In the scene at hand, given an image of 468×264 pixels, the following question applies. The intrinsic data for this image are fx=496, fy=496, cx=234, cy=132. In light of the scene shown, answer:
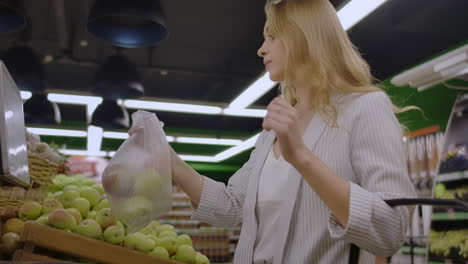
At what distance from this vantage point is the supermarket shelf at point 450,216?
4205 mm

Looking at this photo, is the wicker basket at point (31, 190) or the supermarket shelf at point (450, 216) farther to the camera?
the supermarket shelf at point (450, 216)

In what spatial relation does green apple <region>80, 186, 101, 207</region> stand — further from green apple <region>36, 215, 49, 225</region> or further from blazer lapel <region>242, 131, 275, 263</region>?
blazer lapel <region>242, 131, 275, 263</region>

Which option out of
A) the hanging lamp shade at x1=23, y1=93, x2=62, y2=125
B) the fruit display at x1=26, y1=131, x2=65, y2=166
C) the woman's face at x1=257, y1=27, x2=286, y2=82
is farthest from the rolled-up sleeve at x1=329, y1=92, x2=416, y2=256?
the hanging lamp shade at x1=23, y1=93, x2=62, y2=125

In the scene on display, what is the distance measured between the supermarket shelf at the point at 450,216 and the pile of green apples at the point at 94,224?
9.52 ft

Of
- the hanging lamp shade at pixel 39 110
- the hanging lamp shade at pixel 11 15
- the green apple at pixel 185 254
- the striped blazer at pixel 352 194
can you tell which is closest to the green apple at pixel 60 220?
the green apple at pixel 185 254

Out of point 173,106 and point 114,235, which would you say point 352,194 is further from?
point 173,106

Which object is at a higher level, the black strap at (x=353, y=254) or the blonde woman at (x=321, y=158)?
the blonde woman at (x=321, y=158)

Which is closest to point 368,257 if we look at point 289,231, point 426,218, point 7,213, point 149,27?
point 289,231

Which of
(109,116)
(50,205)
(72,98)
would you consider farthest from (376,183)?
(72,98)

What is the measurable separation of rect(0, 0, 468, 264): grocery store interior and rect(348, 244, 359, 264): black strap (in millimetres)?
338

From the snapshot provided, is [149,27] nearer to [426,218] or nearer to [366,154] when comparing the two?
[366,154]

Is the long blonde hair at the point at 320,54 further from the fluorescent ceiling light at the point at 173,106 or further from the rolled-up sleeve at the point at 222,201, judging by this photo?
the fluorescent ceiling light at the point at 173,106

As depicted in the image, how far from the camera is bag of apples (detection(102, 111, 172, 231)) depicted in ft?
4.81

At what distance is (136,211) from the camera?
1460 millimetres
